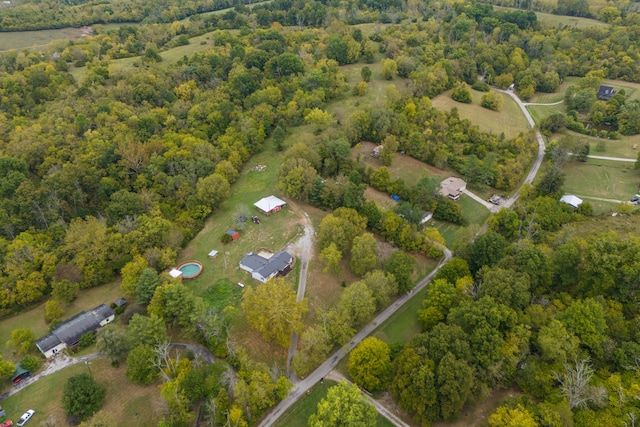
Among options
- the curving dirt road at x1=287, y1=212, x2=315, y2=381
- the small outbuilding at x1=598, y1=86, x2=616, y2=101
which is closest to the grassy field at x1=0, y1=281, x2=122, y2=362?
the curving dirt road at x1=287, y1=212, x2=315, y2=381

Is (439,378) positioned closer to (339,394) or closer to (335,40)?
(339,394)

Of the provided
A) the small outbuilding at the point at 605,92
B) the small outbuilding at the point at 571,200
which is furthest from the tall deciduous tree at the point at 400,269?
the small outbuilding at the point at 605,92

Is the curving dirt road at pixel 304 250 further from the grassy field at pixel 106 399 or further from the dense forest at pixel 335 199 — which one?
the grassy field at pixel 106 399

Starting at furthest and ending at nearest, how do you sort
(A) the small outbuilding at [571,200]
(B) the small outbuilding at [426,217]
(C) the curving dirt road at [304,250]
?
(A) the small outbuilding at [571,200] → (B) the small outbuilding at [426,217] → (C) the curving dirt road at [304,250]

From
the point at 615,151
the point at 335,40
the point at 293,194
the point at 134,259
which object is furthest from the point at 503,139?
the point at 134,259

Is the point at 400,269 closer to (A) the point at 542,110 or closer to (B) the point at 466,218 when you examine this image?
(B) the point at 466,218

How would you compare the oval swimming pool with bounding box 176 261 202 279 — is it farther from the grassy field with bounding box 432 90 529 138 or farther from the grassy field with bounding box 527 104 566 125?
the grassy field with bounding box 527 104 566 125
